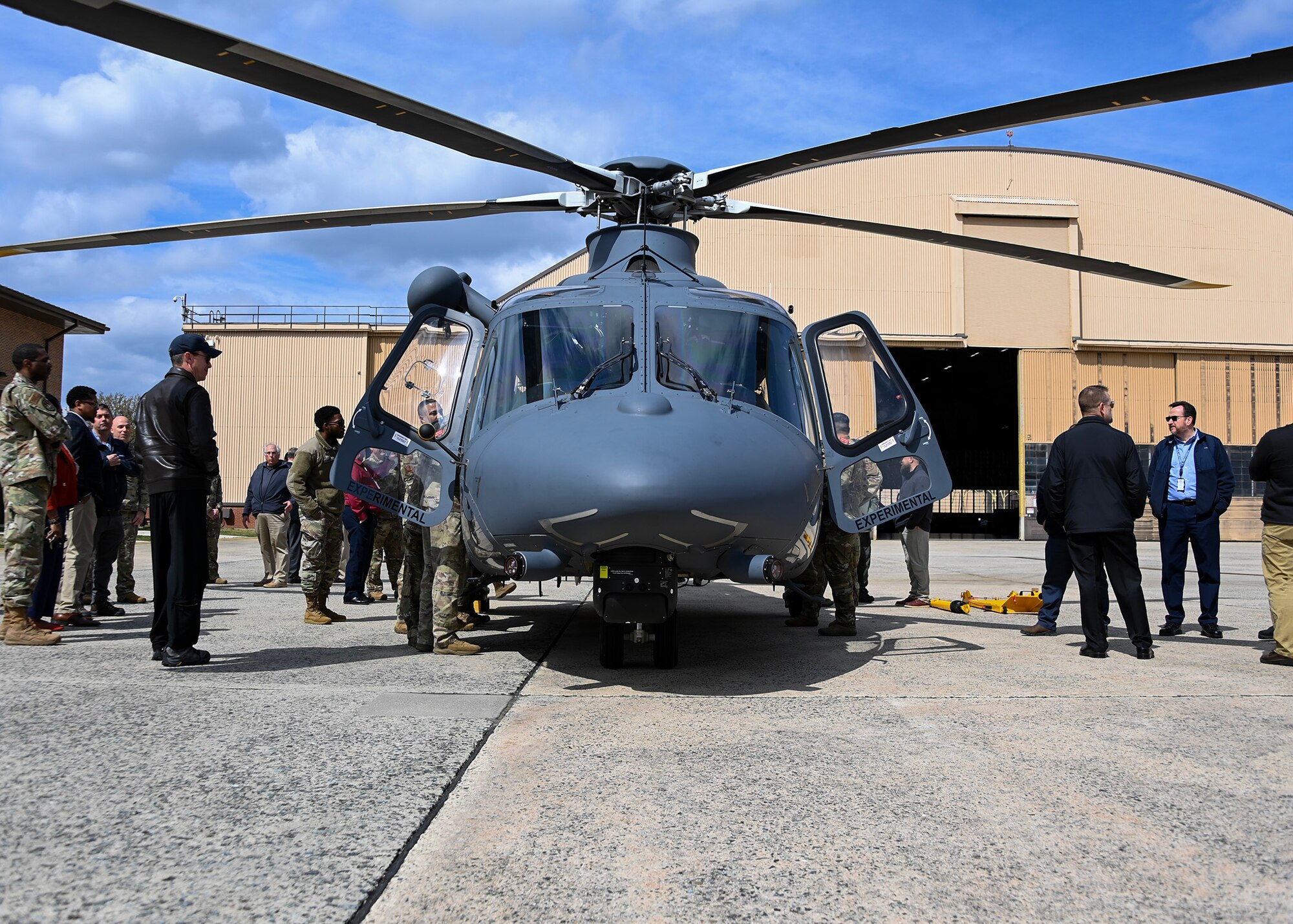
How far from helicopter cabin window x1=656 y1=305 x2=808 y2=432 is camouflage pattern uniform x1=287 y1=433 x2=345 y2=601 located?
3.70m

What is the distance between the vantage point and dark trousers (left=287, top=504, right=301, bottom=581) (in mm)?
11539

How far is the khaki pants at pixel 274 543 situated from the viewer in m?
11.5

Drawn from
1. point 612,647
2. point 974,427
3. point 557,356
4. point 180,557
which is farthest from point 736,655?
point 974,427

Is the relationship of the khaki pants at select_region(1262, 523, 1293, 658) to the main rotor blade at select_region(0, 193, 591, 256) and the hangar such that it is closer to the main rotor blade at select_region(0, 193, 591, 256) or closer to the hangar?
the main rotor blade at select_region(0, 193, 591, 256)

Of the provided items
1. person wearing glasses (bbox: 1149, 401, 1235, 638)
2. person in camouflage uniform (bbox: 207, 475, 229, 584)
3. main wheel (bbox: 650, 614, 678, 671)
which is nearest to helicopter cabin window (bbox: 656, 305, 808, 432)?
main wheel (bbox: 650, 614, 678, 671)

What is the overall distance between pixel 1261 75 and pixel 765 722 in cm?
347

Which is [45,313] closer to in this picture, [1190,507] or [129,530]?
[129,530]

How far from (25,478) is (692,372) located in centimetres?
416

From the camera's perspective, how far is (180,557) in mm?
5250

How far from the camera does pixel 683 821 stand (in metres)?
2.82

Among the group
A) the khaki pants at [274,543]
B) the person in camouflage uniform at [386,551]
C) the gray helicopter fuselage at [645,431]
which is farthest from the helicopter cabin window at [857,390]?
the khaki pants at [274,543]

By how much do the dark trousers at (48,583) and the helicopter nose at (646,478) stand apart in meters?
3.61

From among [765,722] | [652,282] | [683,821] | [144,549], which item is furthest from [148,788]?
[144,549]

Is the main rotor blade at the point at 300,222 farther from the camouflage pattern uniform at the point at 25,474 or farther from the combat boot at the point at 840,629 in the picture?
the combat boot at the point at 840,629
